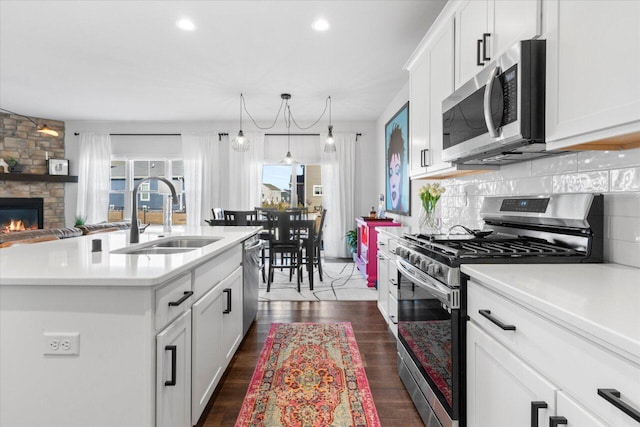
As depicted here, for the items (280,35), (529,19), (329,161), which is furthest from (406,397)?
(329,161)

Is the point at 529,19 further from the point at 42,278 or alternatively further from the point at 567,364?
the point at 42,278

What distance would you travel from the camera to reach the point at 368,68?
4055mm

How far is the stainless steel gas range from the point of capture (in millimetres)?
1383

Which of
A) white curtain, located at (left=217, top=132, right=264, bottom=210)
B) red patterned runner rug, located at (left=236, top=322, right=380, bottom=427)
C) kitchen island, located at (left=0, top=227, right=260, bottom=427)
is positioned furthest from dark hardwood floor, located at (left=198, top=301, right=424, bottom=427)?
white curtain, located at (left=217, top=132, right=264, bottom=210)

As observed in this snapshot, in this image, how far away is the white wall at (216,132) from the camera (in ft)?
21.7

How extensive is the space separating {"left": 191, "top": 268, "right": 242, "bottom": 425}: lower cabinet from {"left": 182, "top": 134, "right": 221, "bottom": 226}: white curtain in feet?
14.8

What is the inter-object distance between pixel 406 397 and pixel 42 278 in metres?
1.85

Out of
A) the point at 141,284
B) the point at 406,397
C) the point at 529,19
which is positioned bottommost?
the point at 406,397

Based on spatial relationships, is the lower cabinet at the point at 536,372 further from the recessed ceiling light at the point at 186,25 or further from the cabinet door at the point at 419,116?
the recessed ceiling light at the point at 186,25

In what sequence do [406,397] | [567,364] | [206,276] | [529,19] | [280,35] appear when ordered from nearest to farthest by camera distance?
[567,364] < [529,19] < [206,276] < [406,397] < [280,35]

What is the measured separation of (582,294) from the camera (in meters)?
0.94

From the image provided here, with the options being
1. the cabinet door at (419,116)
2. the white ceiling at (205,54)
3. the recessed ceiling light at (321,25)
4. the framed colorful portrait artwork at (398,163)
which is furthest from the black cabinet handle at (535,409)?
the framed colorful portrait artwork at (398,163)

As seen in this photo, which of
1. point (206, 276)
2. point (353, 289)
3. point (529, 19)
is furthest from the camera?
point (353, 289)

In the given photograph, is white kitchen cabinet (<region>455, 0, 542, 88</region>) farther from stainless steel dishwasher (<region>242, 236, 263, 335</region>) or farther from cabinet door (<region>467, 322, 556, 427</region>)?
stainless steel dishwasher (<region>242, 236, 263, 335</region>)
